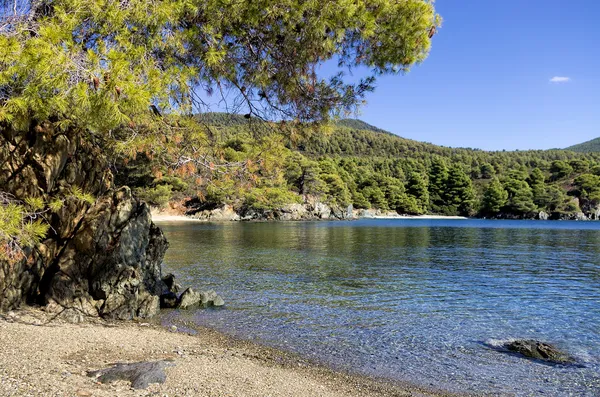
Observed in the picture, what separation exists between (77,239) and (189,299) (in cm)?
375

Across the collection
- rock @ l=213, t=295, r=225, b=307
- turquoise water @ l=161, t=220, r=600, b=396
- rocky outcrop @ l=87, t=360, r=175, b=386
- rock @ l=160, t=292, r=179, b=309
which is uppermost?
rocky outcrop @ l=87, t=360, r=175, b=386

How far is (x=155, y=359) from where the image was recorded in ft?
24.8

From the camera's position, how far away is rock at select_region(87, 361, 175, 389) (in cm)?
603

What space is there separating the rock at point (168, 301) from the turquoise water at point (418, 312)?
1.92 ft

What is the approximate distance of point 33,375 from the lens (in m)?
5.60

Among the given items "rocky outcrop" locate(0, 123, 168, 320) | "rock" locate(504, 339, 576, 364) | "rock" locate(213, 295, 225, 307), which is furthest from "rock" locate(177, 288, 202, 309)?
"rock" locate(504, 339, 576, 364)

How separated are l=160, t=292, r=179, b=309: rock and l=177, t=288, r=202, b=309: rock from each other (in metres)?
0.15

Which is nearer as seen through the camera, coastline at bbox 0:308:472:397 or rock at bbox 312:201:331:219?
coastline at bbox 0:308:472:397

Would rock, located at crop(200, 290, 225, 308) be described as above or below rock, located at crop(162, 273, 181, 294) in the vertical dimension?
below

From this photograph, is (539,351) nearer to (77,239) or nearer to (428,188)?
(77,239)

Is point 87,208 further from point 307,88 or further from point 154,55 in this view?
point 307,88

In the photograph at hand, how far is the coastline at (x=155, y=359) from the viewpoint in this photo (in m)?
5.73

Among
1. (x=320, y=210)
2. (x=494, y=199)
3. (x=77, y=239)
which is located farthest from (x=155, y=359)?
(x=494, y=199)

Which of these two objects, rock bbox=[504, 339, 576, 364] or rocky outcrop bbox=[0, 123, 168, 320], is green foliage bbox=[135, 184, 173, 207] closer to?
rocky outcrop bbox=[0, 123, 168, 320]
